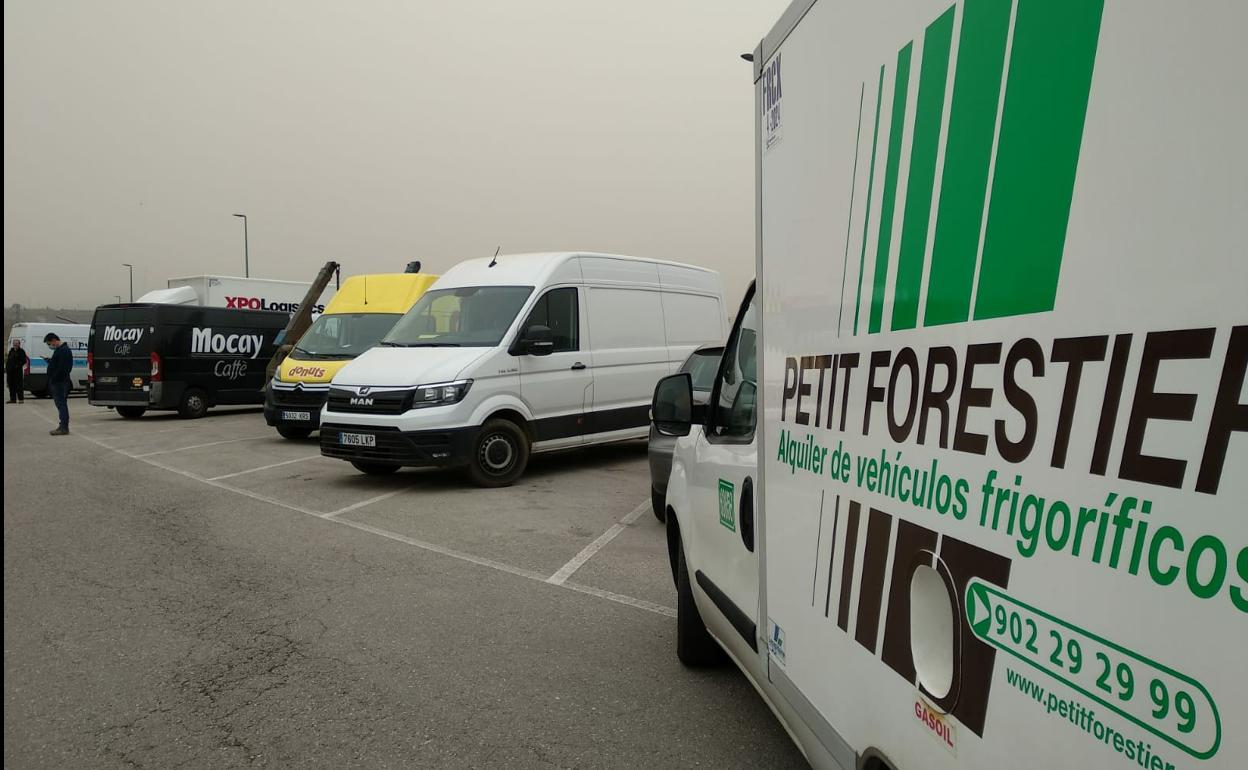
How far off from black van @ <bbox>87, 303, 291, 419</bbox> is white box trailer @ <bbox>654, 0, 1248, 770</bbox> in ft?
56.8

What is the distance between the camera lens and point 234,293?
21062 millimetres

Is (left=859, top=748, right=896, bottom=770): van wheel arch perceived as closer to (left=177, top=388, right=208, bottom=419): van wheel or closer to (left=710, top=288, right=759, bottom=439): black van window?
(left=710, top=288, right=759, bottom=439): black van window

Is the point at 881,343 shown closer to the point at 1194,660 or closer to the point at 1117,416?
the point at 1117,416

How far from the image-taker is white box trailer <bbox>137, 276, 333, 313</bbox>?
66.0 ft

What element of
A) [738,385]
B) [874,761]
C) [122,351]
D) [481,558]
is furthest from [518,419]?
[122,351]

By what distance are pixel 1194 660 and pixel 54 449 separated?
589 inches

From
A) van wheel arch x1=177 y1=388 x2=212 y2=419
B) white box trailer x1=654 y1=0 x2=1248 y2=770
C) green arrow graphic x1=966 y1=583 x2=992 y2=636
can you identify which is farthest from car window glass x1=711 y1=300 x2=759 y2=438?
van wheel arch x1=177 y1=388 x2=212 y2=419

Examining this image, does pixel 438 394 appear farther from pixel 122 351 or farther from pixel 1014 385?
pixel 122 351

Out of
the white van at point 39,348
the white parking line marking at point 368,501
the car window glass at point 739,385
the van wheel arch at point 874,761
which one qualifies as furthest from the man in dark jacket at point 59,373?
the van wheel arch at point 874,761

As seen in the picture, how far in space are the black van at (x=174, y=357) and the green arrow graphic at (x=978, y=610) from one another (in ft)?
59.3

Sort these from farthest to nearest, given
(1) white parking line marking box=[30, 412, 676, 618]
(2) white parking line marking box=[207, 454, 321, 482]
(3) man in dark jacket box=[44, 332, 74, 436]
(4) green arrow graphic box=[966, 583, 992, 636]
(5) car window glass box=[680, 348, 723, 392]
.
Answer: (3) man in dark jacket box=[44, 332, 74, 436], (2) white parking line marking box=[207, 454, 321, 482], (5) car window glass box=[680, 348, 723, 392], (1) white parking line marking box=[30, 412, 676, 618], (4) green arrow graphic box=[966, 583, 992, 636]

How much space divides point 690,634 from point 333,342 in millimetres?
10465

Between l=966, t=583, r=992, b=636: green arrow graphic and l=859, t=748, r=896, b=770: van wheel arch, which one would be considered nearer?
l=966, t=583, r=992, b=636: green arrow graphic

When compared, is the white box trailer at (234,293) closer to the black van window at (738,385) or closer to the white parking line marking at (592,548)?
the white parking line marking at (592,548)
